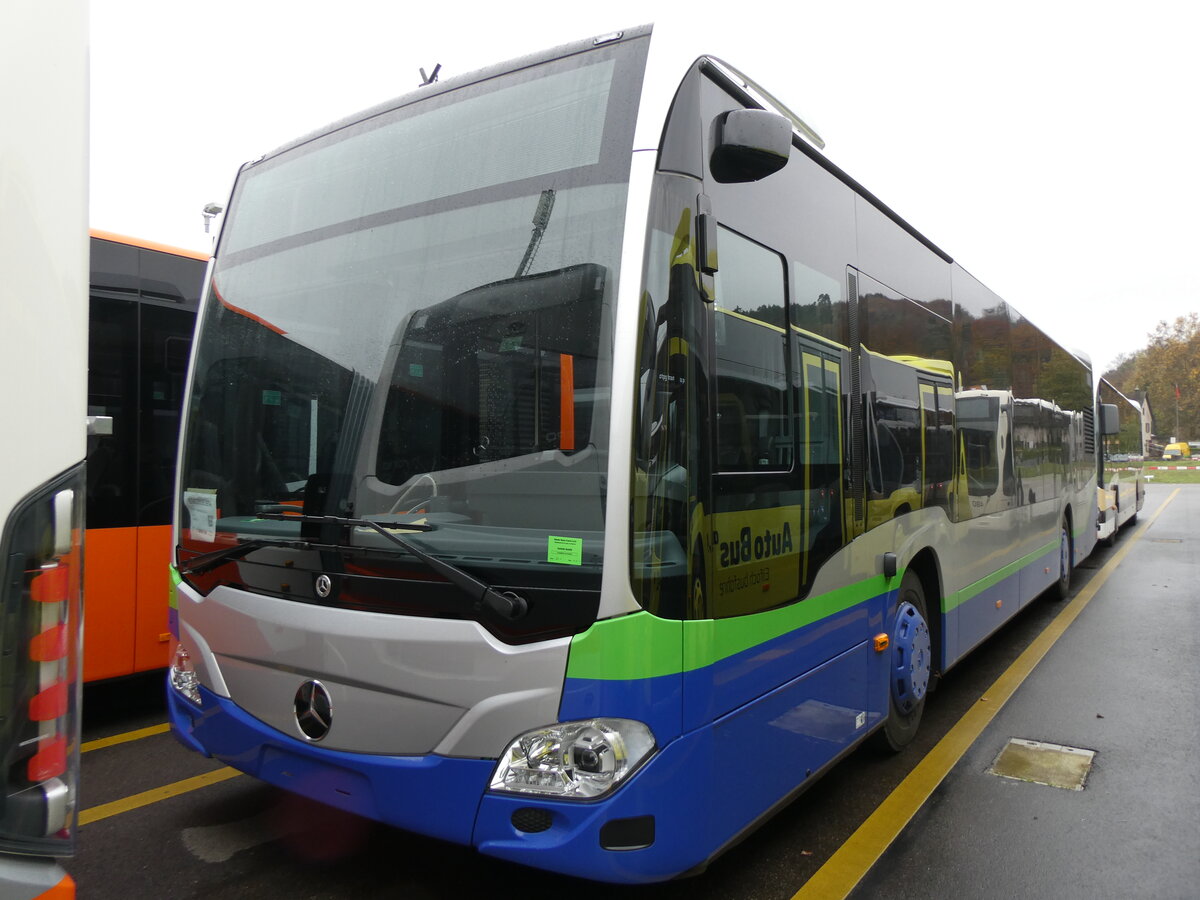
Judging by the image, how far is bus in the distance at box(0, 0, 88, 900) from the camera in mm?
1515

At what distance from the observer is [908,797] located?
402 centimetres

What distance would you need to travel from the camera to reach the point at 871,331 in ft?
13.6

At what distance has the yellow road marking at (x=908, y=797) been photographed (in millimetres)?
3188

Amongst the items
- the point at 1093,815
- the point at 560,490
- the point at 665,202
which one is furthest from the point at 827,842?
the point at 665,202

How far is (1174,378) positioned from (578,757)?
80.8 meters

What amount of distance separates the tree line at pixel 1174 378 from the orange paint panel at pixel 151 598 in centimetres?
7367

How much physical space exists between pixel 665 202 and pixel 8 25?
5.23 ft

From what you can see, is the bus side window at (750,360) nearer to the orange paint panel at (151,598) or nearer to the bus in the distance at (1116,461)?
the orange paint panel at (151,598)

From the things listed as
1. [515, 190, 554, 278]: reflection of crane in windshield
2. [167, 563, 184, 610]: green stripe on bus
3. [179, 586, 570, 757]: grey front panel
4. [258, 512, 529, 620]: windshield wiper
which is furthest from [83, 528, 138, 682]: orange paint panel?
[515, 190, 554, 278]: reflection of crane in windshield

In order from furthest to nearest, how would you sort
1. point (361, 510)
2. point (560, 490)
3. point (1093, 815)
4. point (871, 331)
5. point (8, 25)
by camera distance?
point (871, 331)
point (1093, 815)
point (361, 510)
point (560, 490)
point (8, 25)

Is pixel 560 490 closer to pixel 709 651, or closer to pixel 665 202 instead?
pixel 709 651

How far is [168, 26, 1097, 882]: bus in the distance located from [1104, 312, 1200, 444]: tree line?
7352cm

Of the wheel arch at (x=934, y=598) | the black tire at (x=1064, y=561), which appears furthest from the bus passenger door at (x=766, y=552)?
the black tire at (x=1064, y=561)

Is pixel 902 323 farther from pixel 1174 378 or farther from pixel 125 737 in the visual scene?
pixel 1174 378
